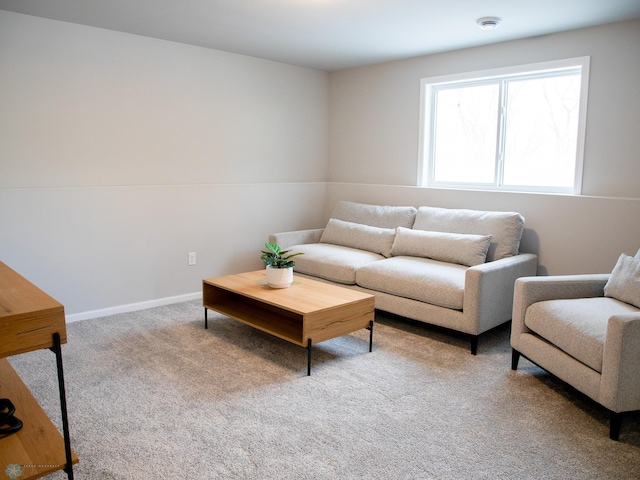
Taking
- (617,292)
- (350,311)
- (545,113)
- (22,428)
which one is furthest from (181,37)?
(617,292)

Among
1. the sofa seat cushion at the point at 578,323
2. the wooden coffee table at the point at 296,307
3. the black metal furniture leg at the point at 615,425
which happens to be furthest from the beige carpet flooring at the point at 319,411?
the sofa seat cushion at the point at 578,323

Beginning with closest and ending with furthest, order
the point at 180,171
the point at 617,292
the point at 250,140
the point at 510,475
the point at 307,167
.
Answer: the point at 510,475
the point at 617,292
the point at 180,171
the point at 250,140
the point at 307,167

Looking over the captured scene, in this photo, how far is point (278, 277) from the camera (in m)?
3.47

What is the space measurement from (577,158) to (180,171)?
3.28m

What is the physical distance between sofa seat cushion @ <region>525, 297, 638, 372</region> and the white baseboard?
2932mm

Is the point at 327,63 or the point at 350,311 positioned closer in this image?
the point at 350,311

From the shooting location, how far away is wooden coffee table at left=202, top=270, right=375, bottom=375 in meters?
3.04

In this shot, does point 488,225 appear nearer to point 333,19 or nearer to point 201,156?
point 333,19

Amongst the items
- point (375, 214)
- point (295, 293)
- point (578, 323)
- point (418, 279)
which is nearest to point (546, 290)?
point (578, 323)

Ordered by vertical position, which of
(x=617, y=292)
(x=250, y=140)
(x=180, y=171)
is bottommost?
(x=617, y=292)

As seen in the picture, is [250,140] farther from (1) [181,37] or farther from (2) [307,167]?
(1) [181,37]

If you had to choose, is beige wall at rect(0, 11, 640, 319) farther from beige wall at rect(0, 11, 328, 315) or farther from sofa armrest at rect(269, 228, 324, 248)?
sofa armrest at rect(269, 228, 324, 248)

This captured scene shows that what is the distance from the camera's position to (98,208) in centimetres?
395

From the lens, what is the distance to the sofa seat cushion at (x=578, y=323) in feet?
7.92
